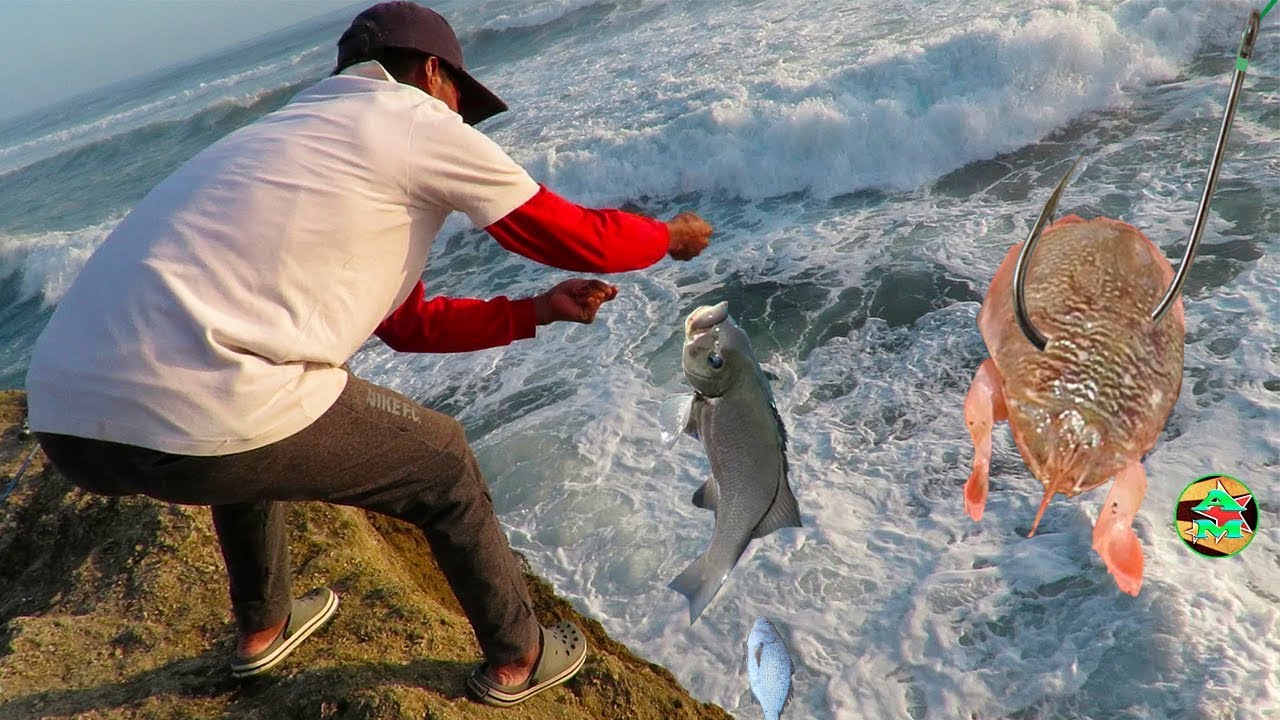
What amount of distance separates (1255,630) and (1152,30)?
9.38 m

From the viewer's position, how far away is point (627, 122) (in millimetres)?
12750

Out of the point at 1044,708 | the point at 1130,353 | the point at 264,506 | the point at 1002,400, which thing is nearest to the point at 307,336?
the point at 264,506

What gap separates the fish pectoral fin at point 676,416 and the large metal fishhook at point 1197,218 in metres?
1.07

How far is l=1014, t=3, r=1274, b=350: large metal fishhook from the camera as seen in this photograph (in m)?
1.00

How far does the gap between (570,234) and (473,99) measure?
2.18 ft

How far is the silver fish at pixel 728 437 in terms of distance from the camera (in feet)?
6.79

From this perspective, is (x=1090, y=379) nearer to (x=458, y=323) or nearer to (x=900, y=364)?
(x=458, y=323)

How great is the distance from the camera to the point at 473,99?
2516 mm

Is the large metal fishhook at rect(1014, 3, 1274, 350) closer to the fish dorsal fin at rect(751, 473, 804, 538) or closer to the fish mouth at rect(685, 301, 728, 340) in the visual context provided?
the fish mouth at rect(685, 301, 728, 340)

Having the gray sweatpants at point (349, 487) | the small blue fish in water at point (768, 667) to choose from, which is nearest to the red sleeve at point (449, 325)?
the gray sweatpants at point (349, 487)

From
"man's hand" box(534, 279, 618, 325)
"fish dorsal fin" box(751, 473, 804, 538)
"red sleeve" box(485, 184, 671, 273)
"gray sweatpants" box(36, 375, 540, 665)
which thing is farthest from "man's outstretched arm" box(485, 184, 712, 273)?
"fish dorsal fin" box(751, 473, 804, 538)

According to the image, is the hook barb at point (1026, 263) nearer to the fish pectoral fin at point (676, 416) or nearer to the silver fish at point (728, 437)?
the silver fish at point (728, 437)

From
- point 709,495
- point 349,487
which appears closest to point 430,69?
point 349,487

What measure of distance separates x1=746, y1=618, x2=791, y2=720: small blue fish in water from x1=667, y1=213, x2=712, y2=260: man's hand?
4.81ft
